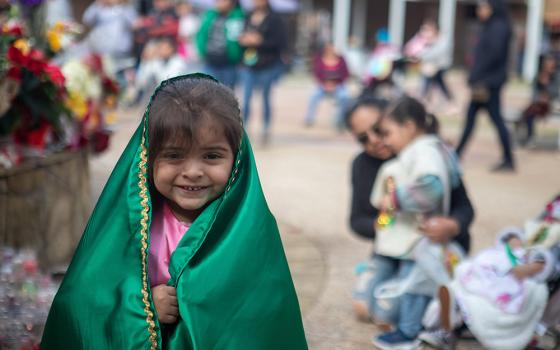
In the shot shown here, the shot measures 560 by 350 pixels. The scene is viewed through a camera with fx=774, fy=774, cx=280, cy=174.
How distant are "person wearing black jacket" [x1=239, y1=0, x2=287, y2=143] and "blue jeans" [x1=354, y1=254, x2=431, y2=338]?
5.13 metres

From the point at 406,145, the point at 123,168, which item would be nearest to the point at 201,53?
the point at 406,145

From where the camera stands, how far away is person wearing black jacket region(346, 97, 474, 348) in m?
3.68

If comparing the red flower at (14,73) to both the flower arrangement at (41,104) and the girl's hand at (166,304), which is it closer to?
the flower arrangement at (41,104)

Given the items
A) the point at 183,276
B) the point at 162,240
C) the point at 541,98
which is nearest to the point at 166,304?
the point at 183,276

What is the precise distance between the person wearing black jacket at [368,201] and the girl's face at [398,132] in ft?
0.28

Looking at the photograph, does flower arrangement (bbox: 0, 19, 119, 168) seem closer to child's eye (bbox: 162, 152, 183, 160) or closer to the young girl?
child's eye (bbox: 162, 152, 183, 160)

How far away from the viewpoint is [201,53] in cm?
899

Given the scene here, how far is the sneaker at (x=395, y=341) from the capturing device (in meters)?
3.52

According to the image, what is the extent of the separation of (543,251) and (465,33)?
25.2 m

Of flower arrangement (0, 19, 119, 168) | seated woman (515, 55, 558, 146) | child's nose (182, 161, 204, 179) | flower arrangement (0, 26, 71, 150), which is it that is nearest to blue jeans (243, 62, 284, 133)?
seated woman (515, 55, 558, 146)

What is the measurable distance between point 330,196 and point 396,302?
10.7ft

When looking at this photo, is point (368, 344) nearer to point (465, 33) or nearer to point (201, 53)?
point (201, 53)

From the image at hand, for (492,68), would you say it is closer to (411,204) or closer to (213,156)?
(411,204)

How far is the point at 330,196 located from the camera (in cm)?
687
